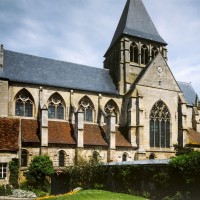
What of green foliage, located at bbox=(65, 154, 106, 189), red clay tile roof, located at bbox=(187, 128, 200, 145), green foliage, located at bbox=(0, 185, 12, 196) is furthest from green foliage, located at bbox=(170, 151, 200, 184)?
red clay tile roof, located at bbox=(187, 128, 200, 145)

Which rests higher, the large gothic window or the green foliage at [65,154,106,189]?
the large gothic window

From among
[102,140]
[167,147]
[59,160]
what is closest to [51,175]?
[59,160]

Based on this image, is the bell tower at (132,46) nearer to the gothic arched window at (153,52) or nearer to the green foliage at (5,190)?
the gothic arched window at (153,52)

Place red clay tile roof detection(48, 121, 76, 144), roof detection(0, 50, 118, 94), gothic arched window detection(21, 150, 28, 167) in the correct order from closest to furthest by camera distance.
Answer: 1. gothic arched window detection(21, 150, 28, 167)
2. red clay tile roof detection(48, 121, 76, 144)
3. roof detection(0, 50, 118, 94)

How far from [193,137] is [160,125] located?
5.78m

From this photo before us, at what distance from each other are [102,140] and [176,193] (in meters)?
15.3

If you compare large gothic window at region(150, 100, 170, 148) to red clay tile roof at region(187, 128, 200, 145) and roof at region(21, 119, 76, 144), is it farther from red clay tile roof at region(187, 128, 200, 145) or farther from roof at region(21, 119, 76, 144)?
roof at region(21, 119, 76, 144)

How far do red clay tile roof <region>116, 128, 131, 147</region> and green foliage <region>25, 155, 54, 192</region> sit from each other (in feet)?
30.6

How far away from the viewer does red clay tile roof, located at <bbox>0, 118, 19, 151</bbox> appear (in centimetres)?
2605

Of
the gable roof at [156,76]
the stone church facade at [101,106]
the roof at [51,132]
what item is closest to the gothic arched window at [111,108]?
the stone church facade at [101,106]

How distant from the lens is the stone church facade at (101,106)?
99.8 feet

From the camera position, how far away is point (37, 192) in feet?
82.2

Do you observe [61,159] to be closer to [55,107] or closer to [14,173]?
[14,173]

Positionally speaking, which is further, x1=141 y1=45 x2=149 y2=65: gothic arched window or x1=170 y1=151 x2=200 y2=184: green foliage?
x1=141 y1=45 x2=149 y2=65: gothic arched window
